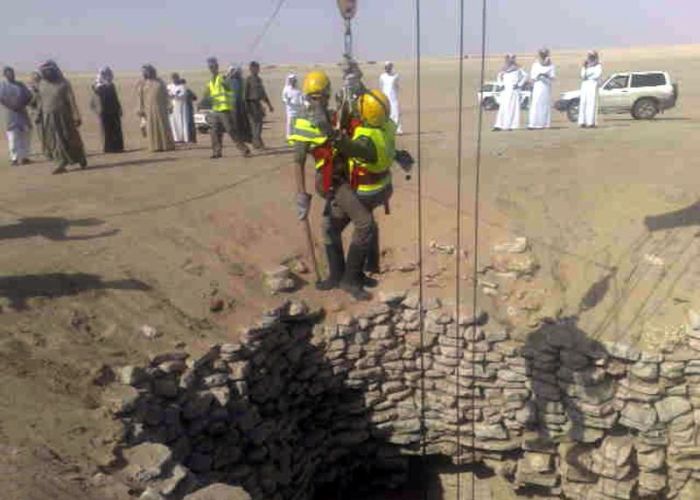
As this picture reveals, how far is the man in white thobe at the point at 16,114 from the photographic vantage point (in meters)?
12.0

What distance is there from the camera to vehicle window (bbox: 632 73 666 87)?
18.7m

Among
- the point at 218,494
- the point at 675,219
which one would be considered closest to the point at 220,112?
the point at 675,219

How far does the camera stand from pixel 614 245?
8586 mm

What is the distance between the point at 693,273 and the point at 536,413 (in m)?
2.16

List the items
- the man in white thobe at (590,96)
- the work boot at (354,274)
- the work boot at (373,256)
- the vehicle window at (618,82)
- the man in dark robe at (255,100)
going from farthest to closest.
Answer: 1. the vehicle window at (618,82)
2. the man in white thobe at (590,96)
3. the man in dark robe at (255,100)
4. the work boot at (373,256)
5. the work boot at (354,274)

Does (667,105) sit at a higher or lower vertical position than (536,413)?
higher

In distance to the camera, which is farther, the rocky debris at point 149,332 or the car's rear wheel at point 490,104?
the car's rear wheel at point 490,104

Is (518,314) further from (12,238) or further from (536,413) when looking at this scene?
(12,238)

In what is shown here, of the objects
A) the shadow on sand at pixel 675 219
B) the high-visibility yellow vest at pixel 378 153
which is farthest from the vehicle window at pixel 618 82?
the high-visibility yellow vest at pixel 378 153

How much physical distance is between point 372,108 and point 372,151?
33 cm

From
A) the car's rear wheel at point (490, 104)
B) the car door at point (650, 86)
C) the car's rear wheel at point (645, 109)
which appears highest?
the car door at point (650, 86)

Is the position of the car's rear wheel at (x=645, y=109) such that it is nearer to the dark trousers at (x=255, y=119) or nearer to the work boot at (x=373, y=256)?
the dark trousers at (x=255, y=119)

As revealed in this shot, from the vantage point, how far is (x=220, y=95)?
1209cm

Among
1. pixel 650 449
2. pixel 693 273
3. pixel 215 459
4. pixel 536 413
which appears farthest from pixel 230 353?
pixel 693 273
